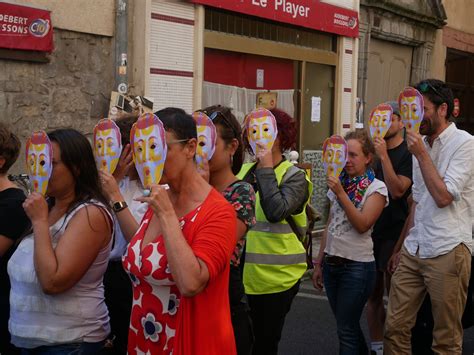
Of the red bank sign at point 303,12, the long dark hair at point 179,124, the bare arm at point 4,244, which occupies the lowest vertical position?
the bare arm at point 4,244

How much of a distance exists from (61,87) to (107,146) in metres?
4.58

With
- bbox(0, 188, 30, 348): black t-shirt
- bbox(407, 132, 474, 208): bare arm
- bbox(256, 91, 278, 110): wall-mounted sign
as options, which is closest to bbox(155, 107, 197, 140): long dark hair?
bbox(0, 188, 30, 348): black t-shirt

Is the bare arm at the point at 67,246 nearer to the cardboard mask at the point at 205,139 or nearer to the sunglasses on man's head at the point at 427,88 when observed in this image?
the cardboard mask at the point at 205,139

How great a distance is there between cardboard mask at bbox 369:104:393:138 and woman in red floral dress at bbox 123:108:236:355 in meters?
2.37

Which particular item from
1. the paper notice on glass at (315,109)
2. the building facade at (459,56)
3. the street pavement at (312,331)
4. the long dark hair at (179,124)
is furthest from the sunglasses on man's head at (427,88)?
the building facade at (459,56)

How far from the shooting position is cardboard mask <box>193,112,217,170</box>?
3.24 m

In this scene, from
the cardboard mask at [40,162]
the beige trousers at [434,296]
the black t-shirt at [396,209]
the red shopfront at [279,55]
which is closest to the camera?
the cardboard mask at [40,162]

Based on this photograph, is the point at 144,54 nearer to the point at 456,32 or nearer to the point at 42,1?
the point at 42,1

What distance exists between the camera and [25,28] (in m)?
7.19

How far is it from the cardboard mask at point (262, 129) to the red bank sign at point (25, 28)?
3886mm

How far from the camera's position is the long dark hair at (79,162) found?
10.2 feet

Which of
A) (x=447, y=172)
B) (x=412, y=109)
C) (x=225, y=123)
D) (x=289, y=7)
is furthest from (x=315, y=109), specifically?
(x=225, y=123)

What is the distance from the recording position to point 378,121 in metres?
4.86

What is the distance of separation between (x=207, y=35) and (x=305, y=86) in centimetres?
266
